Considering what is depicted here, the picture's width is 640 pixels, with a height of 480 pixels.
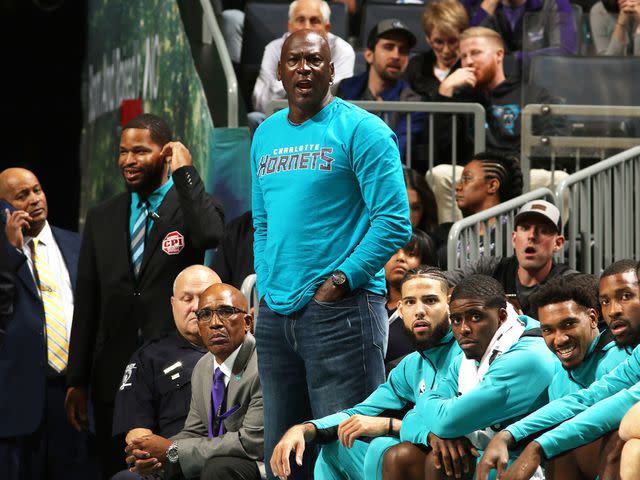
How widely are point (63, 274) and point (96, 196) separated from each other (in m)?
2.69

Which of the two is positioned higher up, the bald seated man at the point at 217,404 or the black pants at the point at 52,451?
the bald seated man at the point at 217,404

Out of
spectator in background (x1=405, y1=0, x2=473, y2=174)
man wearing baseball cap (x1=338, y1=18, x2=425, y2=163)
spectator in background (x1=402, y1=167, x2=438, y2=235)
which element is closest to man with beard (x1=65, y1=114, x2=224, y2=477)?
spectator in background (x1=402, y1=167, x2=438, y2=235)

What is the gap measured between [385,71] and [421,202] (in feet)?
4.39

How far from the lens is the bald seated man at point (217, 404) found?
6188mm

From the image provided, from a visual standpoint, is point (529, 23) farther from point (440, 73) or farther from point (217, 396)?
point (217, 396)

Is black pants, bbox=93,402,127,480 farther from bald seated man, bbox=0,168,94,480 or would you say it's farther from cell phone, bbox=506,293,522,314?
cell phone, bbox=506,293,522,314

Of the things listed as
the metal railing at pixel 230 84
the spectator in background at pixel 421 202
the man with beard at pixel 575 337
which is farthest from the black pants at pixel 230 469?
the metal railing at pixel 230 84

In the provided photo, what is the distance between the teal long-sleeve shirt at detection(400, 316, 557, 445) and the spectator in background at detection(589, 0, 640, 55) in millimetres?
3266

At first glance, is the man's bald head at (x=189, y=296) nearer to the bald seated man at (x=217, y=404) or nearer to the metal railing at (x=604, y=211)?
the bald seated man at (x=217, y=404)

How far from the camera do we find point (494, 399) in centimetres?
505

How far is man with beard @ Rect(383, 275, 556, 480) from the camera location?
5.06m

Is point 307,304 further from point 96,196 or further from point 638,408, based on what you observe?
point 96,196

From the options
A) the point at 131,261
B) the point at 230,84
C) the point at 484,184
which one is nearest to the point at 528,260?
the point at 484,184

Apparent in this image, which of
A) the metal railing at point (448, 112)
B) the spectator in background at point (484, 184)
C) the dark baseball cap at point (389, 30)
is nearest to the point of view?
the spectator in background at point (484, 184)
